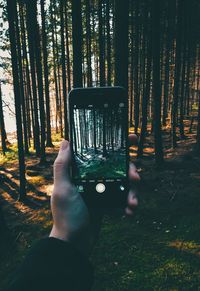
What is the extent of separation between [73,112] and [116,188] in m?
1.13

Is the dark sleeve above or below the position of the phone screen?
below

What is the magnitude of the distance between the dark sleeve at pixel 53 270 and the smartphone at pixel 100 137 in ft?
5.67

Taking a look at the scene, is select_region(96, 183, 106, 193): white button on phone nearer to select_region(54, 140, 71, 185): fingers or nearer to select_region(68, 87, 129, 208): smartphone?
select_region(68, 87, 129, 208): smartphone

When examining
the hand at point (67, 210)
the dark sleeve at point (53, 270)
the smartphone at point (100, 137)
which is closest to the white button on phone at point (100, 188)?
the smartphone at point (100, 137)

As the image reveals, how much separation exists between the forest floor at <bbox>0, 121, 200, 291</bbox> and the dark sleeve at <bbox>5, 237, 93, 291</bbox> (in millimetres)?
7825

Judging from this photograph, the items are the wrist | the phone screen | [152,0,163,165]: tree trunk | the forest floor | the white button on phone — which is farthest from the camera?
[152,0,163,165]: tree trunk

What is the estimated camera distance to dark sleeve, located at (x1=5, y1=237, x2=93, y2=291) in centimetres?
168

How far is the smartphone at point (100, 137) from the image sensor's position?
147 inches

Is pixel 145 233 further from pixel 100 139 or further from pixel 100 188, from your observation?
pixel 100 188

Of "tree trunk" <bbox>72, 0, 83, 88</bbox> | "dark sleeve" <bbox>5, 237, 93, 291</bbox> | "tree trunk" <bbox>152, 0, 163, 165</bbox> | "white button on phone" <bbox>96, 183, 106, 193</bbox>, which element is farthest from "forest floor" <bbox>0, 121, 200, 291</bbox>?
"dark sleeve" <bbox>5, 237, 93, 291</bbox>

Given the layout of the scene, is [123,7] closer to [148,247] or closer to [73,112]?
[73,112]

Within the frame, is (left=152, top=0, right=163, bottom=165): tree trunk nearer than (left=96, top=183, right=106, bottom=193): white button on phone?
No

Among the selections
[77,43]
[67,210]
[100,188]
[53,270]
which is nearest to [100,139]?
[100,188]

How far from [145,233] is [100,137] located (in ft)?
28.1
